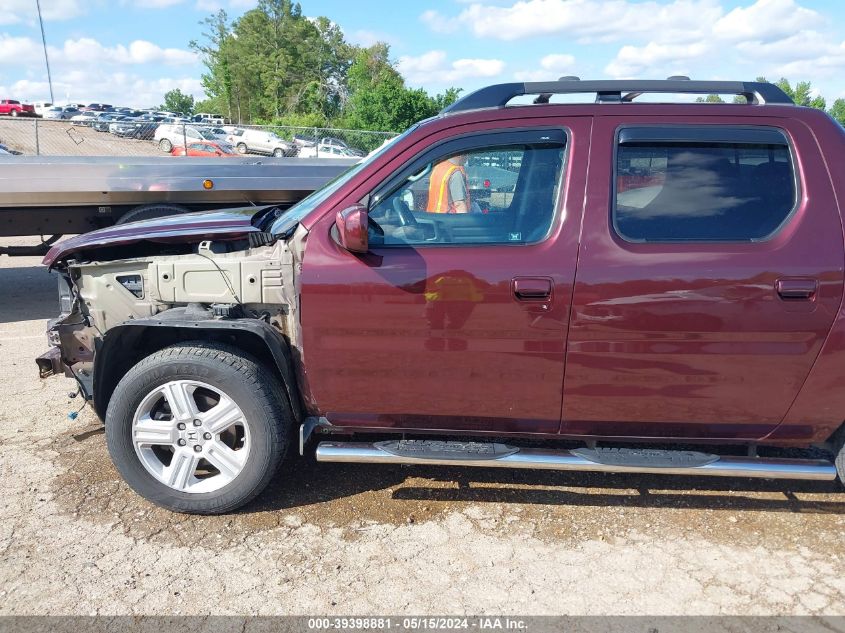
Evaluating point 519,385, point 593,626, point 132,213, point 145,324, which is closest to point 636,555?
point 593,626

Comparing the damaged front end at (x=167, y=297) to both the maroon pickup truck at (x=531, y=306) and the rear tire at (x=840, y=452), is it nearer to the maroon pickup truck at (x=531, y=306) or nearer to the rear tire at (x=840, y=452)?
the maroon pickup truck at (x=531, y=306)

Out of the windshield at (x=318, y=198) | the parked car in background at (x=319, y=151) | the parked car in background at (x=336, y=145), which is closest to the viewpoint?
the windshield at (x=318, y=198)

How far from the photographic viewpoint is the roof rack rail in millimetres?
3119

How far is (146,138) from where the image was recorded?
15391 mm

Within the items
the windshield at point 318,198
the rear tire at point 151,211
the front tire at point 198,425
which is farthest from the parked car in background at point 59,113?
the front tire at point 198,425

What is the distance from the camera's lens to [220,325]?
3.13 meters

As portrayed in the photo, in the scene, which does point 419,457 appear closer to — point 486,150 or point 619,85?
point 486,150

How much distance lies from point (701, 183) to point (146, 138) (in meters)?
15.1

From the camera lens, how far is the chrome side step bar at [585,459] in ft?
9.94

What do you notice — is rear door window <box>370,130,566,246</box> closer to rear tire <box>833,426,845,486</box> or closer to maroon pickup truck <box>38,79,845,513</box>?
maroon pickup truck <box>38,79,845,513</box>

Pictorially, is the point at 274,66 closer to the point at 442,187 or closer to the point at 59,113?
the point at 59,113

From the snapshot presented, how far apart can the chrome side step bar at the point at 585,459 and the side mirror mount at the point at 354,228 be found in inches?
39.6

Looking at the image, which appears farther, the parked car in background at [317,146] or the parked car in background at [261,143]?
the parked car in background at [317,146]

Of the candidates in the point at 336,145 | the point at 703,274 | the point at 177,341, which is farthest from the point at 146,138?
the point at 703,274
